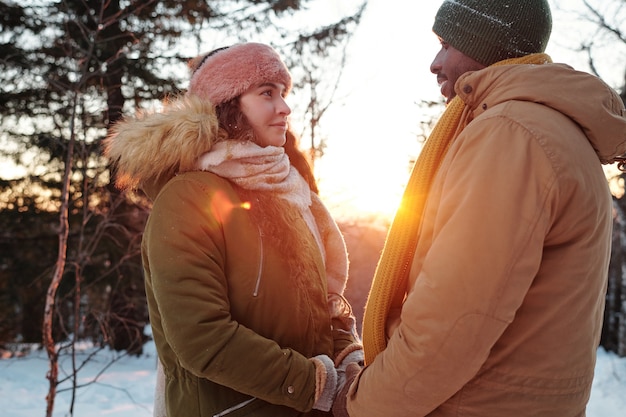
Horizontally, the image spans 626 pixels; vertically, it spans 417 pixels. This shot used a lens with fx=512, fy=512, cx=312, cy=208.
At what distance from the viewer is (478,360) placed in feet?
3.93

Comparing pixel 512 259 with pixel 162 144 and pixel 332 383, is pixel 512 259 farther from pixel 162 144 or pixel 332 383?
pixel 162 144

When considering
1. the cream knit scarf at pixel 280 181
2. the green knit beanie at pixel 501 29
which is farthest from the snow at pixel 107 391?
the green knit beanie at pixel 501 29

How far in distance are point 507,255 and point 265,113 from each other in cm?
125

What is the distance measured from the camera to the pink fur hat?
2068 millimetres

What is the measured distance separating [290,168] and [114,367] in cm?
894

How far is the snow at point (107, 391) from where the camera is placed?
6.71 m

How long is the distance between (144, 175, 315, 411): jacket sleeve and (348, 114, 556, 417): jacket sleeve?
52 cm

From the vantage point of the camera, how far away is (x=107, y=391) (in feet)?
Answer: 25.3

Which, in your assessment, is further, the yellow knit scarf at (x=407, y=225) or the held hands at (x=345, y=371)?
the held hands at (x=345, y=371)

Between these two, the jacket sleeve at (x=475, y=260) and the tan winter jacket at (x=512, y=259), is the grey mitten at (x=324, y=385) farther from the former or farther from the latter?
the jacket sleeve at (x=475, y=260)

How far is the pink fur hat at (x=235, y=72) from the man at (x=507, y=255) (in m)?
0.93

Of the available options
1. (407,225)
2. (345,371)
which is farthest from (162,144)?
(345,371)

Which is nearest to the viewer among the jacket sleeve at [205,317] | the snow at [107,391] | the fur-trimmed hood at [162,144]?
the jacket sleeve at [205,317]

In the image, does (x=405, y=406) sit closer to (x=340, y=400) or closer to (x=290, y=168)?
(x=340, y=400)
